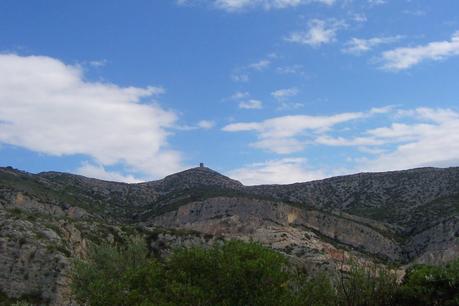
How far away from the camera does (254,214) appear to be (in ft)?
465

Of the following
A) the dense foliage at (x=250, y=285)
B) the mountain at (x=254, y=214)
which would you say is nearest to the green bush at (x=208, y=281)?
the dense foliage at (x=250, y=285)

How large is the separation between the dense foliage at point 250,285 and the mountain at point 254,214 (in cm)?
4033

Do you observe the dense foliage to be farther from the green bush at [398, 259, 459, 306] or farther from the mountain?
the mountain

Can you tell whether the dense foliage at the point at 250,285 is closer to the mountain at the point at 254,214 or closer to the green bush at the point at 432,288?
the green bush at the point at 432,288

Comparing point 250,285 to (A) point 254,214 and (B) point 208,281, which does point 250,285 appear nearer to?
(B) point 208,281

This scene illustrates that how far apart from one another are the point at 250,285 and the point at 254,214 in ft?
389

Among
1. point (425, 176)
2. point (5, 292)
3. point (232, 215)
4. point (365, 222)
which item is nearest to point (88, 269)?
point (5, 292)

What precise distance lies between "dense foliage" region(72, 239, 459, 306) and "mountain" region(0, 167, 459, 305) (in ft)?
132

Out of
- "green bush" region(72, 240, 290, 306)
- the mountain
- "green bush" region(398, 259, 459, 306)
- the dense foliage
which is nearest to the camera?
"green bush" region(72, 240, 290, 306)

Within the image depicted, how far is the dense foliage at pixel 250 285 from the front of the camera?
2331cm

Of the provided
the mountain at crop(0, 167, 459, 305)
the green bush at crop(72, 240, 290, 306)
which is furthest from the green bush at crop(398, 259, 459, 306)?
the mountain at crop(0, 167, 459, 305)

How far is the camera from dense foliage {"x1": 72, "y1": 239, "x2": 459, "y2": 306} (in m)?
23.3

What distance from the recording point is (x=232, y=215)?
138625 millimetres

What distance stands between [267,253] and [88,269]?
88.7 feet
